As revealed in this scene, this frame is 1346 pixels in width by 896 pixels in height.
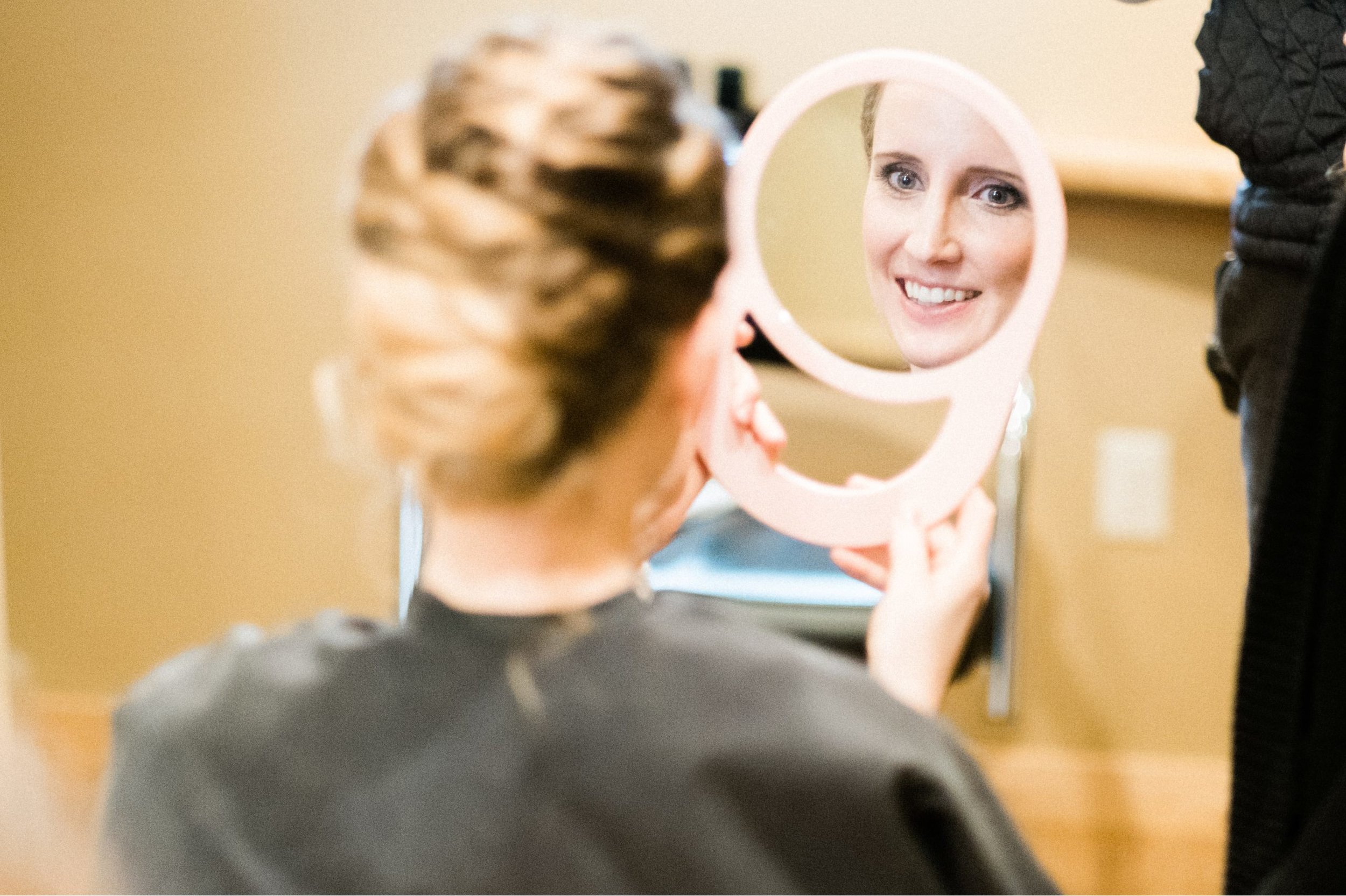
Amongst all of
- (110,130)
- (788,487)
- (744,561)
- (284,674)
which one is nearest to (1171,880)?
Result: (744,561)

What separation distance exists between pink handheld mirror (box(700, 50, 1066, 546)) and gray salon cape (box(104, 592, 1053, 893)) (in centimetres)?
16

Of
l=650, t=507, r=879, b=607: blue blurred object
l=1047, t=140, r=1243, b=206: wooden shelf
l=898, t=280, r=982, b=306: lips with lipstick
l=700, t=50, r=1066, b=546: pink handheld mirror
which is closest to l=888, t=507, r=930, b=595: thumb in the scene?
l=700, t=50, r=1066, b=546: pink handheld mirror

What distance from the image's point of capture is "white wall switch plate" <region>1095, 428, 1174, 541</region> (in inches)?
49.1

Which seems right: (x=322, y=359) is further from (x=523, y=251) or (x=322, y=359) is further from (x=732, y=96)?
(x=523, y=251)

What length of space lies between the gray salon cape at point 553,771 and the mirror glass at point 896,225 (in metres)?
0.25

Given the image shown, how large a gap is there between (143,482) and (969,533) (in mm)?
1063

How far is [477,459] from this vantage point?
420 mm

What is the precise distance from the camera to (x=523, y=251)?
40 centimetres

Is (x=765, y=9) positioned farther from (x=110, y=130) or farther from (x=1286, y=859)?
(x=1286, y=859)

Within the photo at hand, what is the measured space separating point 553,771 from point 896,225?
1.19ft

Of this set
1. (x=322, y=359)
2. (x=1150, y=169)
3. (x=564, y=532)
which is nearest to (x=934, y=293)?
(x=564, y=532)

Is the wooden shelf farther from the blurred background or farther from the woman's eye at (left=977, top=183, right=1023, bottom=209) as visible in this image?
the woman's eye at (left=977, top=183, right=1023, bottom=209)

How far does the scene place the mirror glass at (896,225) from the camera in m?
0.59

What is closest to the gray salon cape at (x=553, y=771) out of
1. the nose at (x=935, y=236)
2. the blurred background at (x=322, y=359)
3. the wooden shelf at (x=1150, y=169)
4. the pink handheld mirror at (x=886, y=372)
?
the pink handheld mirror at (x=886, y=372)
